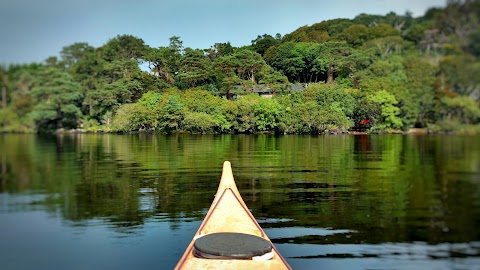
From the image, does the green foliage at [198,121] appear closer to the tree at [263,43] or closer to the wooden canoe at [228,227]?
the tree at [263,43]

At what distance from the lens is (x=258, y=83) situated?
95.9ft

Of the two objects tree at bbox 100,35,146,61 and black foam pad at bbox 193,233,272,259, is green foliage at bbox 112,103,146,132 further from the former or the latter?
black foam pad at bbox 193,233,272,259

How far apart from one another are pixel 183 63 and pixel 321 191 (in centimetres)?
1976

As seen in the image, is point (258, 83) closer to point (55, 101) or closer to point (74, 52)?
point (74, 52)

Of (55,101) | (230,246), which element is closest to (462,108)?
(230,246)

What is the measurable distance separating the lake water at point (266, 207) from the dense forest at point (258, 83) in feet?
13.1

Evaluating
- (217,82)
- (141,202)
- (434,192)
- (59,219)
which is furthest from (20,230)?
(217,82)

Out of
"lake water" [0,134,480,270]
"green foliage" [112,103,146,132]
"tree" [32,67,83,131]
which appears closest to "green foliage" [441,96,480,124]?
"lake water" [0,134,480,270]

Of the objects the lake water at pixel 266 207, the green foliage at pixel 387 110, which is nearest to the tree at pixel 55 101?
the lake water at pixel 266 207

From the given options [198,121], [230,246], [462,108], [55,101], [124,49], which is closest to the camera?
[230,246]

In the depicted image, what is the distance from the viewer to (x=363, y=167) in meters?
11.5

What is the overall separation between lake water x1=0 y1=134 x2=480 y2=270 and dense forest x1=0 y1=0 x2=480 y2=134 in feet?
13.1

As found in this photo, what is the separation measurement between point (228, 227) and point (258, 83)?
25.4 metres

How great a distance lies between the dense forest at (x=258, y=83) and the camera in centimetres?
1762
